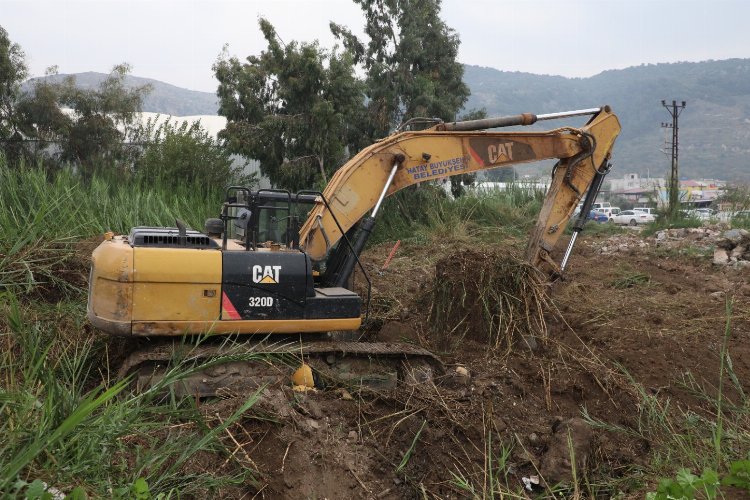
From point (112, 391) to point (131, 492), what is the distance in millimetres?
773

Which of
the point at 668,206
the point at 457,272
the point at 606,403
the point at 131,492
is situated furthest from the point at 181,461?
the point at 668,206

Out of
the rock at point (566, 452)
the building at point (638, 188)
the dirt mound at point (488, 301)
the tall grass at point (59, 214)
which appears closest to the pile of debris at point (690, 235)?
the building at point (638, 188)

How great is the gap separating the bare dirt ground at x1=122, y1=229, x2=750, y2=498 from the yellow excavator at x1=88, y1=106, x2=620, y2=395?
67 centimetres

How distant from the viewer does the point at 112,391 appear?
3141 mm

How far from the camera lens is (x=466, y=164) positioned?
7629 mm

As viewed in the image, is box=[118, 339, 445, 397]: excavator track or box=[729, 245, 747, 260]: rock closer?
box=[118, 339, 445, 397]: excavator track

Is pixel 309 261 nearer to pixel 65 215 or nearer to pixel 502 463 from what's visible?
pixel 502 463

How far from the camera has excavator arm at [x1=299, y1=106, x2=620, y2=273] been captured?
6.99 metres

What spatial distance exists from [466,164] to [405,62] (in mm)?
13437

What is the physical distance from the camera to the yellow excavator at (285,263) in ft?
18.9

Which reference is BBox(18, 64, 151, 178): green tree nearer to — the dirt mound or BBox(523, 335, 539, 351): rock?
the dirt mound

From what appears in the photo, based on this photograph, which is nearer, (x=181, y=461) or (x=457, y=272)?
(x=181, y=461)

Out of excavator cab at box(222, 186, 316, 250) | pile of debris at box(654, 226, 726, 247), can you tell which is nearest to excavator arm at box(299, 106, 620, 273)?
excavator cab at box(222, 186, 316, 250)

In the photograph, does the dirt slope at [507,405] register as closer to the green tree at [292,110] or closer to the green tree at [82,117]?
the green tree at [292,110]
